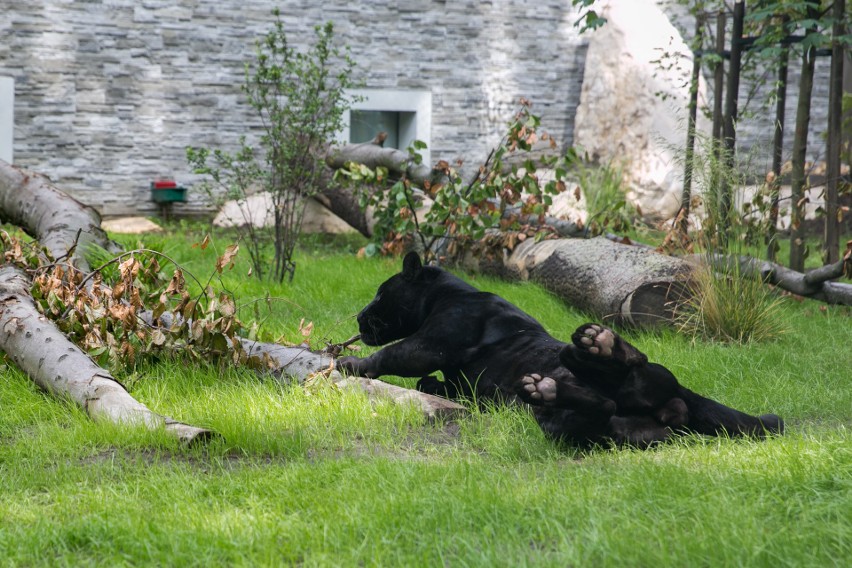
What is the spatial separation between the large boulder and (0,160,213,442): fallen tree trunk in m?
10.1

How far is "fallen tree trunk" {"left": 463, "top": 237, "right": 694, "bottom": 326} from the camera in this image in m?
7.18

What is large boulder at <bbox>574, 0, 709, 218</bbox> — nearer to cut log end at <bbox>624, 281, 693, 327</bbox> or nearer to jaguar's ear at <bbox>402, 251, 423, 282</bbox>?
cut log end at <bbox>624, 281, 693, 327</bbox>

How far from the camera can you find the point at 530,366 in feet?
15.0

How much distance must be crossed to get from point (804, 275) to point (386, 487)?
216 inches

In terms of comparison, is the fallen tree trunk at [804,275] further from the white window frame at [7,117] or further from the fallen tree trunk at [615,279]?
the white window frame at [7,117]

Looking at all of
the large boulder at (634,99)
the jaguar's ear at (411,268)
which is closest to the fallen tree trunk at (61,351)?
the jaguar's ear at (411,268)

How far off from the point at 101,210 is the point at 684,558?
527 inches

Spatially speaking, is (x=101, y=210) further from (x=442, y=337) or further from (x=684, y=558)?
(x=684, y=558)

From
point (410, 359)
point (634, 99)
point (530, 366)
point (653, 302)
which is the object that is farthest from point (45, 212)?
point (634, 99)

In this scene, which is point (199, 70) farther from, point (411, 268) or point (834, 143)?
point (411, 268)

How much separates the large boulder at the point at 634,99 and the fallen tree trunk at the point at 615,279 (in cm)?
750

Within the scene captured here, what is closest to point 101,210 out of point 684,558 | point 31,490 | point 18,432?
point 18,432

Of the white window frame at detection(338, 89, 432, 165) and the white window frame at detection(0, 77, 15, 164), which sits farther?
the white window frame at detection(338, 89, 432, 165)

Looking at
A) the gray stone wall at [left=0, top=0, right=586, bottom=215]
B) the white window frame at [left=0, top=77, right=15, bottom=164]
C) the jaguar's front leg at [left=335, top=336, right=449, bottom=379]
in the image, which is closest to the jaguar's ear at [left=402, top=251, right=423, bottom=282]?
the jaguar's front leg at [left=335, top=336, right=449, bottom=379]
